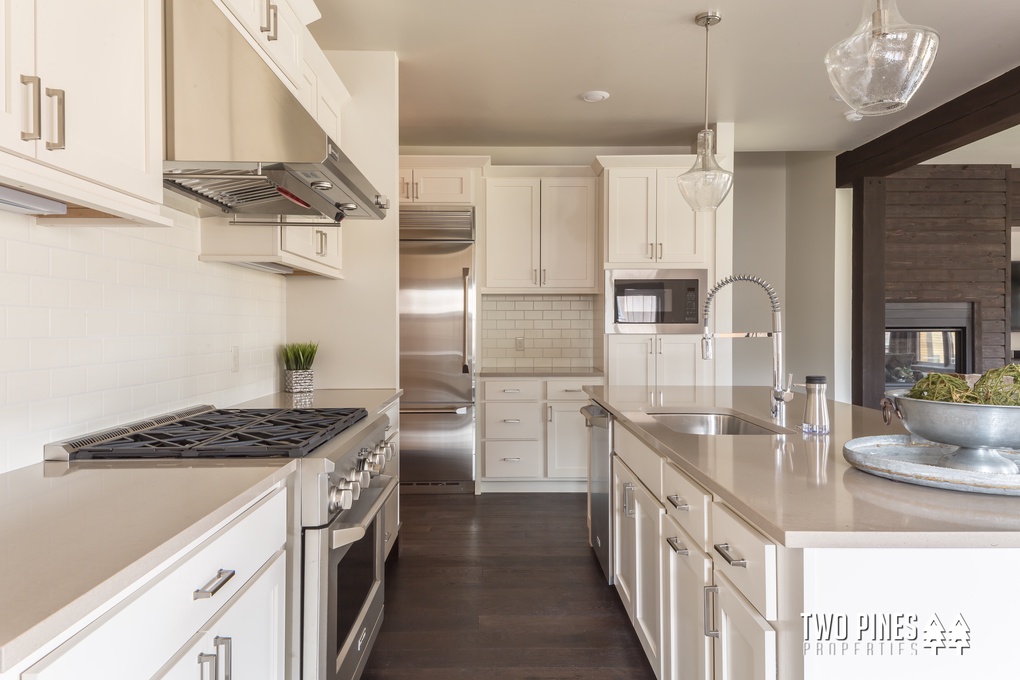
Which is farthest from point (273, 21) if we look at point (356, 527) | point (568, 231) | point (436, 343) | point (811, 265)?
point (811, 265)

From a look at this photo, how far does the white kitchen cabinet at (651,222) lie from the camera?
4395 mm

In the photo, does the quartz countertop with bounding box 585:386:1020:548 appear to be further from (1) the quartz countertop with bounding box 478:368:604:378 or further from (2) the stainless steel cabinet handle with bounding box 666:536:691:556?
(1) the quartz countertop with bounding box 478:368:604:378

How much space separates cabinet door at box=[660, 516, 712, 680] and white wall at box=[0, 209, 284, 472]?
1623mm

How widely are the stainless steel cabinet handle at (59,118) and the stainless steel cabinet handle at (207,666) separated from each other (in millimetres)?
923

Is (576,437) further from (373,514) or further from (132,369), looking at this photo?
(132,369)

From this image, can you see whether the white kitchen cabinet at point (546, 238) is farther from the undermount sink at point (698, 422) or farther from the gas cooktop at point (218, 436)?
the gas cooktop at point (218, 436)

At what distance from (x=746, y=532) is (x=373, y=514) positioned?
1220 millimetres

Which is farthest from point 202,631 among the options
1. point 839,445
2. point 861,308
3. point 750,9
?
point 861,308

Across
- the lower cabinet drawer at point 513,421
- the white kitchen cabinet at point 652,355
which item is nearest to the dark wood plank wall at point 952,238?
the white kitchen cabinet at point 652,355

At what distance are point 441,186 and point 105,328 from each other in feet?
9.85

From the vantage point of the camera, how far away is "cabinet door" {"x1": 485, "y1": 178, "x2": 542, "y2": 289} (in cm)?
459

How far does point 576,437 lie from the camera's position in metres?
4.39

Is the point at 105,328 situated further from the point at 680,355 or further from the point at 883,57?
the point at 680,355

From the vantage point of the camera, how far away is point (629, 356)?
438 cm
